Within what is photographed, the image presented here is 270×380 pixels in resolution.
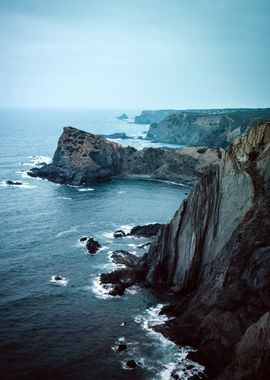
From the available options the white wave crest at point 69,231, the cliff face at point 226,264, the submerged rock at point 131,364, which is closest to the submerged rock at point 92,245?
the white wave crest at point 69,231

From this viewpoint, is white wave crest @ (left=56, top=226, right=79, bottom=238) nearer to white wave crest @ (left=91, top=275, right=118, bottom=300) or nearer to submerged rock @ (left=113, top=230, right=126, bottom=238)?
submerged rock @ (left=113, top=230, right=126, bottom=238)

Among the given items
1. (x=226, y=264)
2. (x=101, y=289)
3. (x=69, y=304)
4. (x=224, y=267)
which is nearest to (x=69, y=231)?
(x=101, y=289)

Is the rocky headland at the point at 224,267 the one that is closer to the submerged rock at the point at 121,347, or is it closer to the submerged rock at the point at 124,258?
the submerged rock at the point at 121,347

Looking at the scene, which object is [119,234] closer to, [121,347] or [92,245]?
[92,245]

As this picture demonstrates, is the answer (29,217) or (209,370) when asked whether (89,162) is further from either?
(209,370)

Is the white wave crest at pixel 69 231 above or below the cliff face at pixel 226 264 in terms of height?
below
